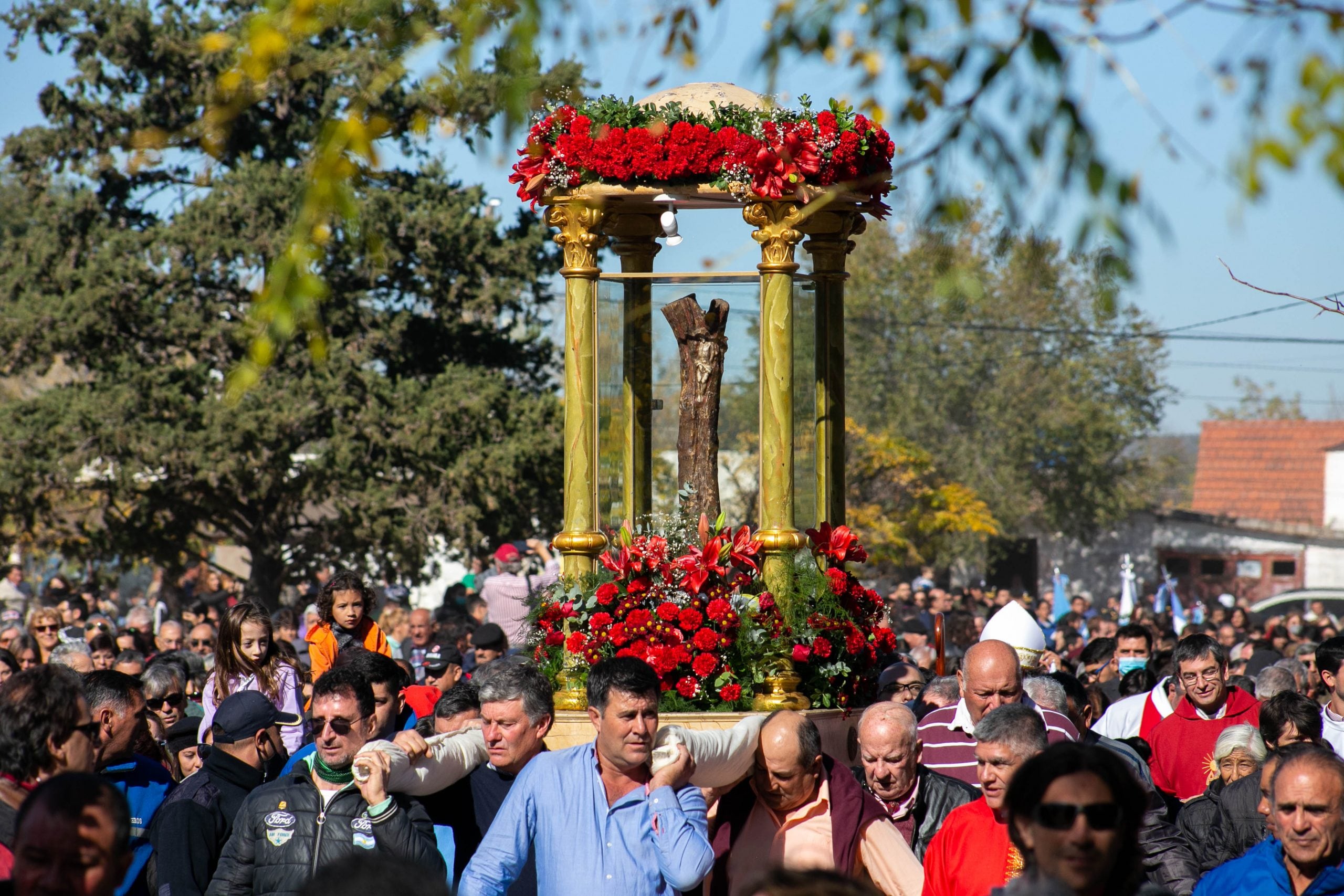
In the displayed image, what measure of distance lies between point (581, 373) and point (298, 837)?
3.84 meters

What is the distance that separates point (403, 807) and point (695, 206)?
5.09 meters

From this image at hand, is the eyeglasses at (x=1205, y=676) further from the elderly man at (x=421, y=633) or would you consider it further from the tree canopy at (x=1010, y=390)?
the tree canopy at (x=1010, y=390)

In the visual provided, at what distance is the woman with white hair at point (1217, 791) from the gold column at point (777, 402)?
8.01ft

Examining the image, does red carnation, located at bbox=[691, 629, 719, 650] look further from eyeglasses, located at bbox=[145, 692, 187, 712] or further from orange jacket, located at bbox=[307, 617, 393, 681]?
eyeglasses, located at bbox=[145, 692, 187, 712]

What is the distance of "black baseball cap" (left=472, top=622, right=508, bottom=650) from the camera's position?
10.5 metres

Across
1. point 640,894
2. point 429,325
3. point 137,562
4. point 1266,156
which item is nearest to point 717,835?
point 640,894

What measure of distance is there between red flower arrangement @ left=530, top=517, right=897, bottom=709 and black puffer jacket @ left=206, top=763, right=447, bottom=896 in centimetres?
246

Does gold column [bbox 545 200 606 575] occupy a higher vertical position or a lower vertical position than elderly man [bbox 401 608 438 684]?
higher

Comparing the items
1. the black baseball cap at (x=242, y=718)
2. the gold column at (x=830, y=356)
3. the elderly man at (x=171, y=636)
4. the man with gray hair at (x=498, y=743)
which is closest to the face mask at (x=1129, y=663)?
the gold column at (x=830, y=356)

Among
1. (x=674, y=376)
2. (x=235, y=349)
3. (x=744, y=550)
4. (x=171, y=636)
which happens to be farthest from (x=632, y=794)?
(x=235, y=349)

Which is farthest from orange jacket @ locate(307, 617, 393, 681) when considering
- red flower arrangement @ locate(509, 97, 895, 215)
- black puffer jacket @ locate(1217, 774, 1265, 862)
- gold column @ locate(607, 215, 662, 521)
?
black puffer jacket @ locate(1217, 774, 1265, 862)

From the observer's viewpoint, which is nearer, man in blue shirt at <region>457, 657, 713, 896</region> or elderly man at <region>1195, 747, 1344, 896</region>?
elderly man at <region>1195, 747, 1344, 896</region>

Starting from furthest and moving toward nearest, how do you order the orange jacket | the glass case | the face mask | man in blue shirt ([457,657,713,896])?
the face mask
the glass case
the orange jacket
man in blue shirt ([457,657,713,896])

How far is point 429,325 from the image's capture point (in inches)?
994
